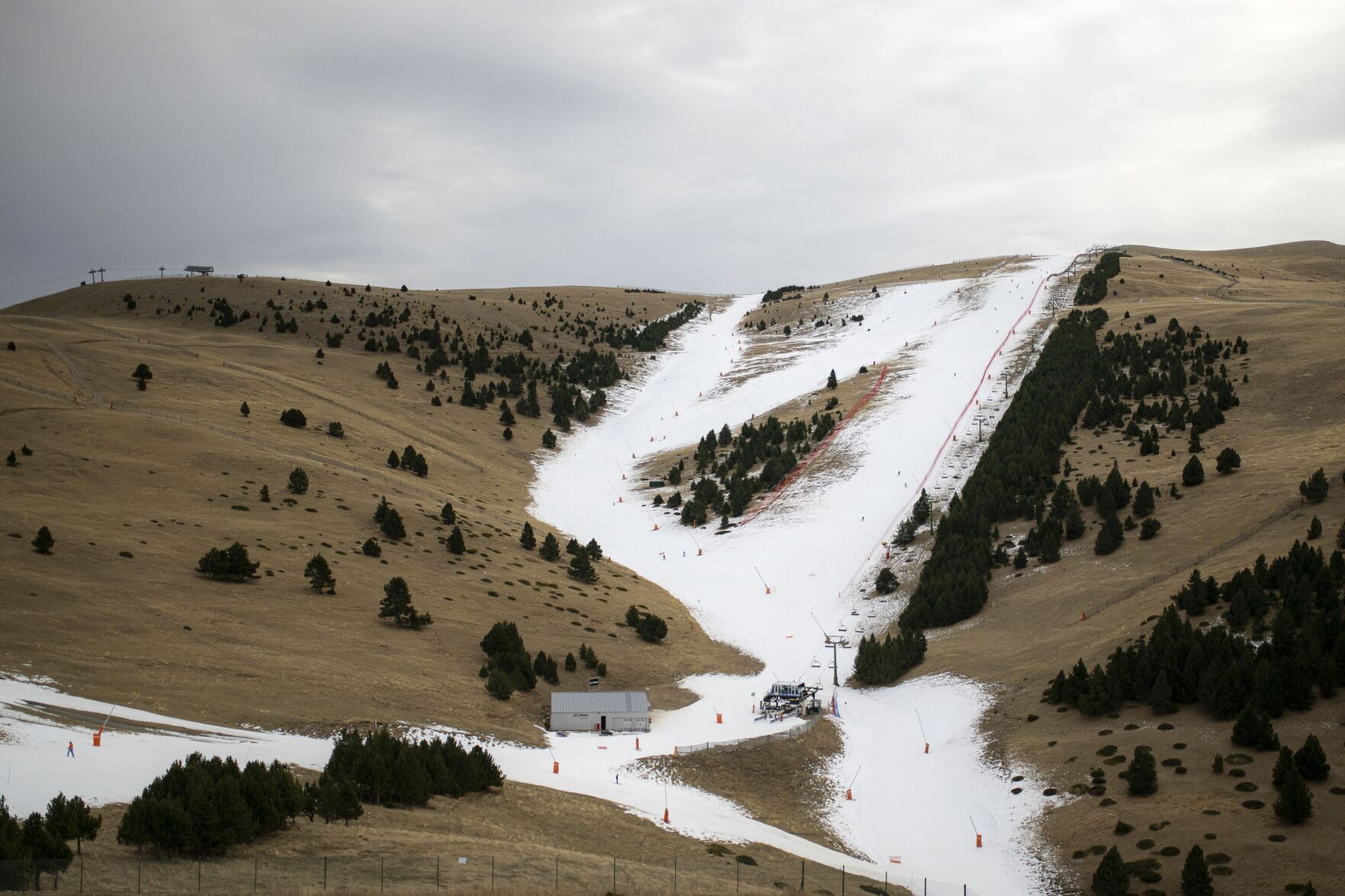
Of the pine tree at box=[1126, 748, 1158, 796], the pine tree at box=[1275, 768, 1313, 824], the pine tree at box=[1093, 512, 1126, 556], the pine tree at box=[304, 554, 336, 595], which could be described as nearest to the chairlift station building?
the pine tree at box=[304, 554, 336, 595]

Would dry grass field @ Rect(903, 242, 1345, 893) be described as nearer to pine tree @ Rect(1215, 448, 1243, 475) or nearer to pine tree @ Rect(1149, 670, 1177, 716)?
pine tree @ Rect(1149, 670, 1177, 716)

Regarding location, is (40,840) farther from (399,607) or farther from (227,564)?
(399,607)

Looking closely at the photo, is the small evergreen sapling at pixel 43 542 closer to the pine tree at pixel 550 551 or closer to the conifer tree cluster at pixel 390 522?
the conifer tree cluster at pixel 390 522

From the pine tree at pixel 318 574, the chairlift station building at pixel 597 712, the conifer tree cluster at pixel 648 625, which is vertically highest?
the pine tree at pixel 318 574

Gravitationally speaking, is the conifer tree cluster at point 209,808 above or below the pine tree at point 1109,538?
below

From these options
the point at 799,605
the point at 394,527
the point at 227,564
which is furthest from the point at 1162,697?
the point at 394,527

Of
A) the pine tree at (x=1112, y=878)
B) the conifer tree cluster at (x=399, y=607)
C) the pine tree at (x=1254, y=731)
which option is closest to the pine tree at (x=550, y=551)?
the conifer tree cluster at (x=399, y=607)
